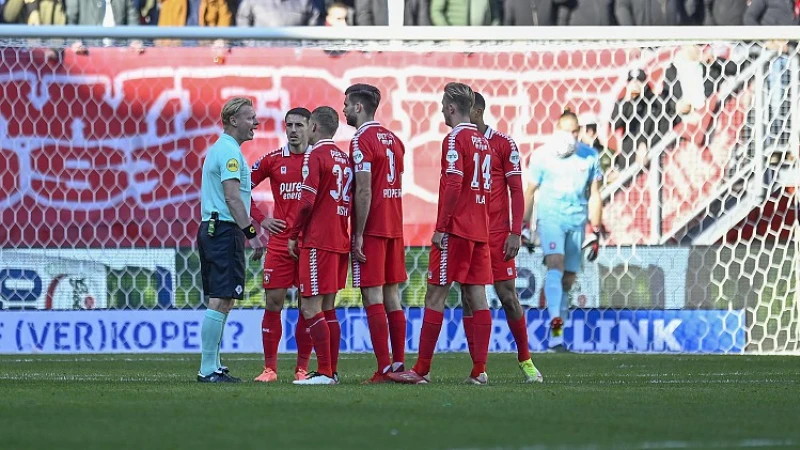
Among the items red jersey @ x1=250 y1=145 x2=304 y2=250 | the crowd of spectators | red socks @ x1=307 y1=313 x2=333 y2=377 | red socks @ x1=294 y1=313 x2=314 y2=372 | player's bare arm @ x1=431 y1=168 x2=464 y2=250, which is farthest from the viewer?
the crowd of spectators

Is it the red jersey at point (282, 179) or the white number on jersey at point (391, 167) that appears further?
the red jersey at point (282, 179)

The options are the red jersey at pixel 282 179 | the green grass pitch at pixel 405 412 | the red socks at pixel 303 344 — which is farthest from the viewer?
the red jersey at pixel 282 179

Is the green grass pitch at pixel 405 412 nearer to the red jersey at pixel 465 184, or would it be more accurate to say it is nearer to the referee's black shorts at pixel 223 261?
the referee's black shorts at pixel 223 261

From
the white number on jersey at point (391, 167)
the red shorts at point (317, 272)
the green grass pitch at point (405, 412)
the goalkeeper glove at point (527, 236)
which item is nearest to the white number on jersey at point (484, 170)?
the white number on jersey at point (391, 167)

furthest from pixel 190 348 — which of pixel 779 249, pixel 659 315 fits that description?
pixel 779 249

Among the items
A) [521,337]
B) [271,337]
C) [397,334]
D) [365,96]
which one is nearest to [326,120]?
[365,96]

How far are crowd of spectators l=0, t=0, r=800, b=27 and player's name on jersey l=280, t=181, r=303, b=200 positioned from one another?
4.58m

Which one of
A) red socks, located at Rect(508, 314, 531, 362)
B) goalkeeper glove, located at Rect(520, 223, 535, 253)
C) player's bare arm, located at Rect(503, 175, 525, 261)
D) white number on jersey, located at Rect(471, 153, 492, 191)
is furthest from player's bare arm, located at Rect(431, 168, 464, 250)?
goalkeeper glove, located at Rect(520, 223, 535, 253)

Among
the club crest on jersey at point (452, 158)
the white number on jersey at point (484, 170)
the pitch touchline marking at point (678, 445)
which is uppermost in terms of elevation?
the club crest on jersey at point (452, 158)

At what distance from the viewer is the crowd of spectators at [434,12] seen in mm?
13523

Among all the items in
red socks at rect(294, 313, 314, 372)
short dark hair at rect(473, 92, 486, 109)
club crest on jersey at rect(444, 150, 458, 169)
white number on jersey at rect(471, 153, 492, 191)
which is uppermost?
short dark hair at rect(473, 92, 486, 109)

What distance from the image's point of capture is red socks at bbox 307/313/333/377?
8188mm

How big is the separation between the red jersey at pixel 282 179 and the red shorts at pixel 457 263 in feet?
3.98

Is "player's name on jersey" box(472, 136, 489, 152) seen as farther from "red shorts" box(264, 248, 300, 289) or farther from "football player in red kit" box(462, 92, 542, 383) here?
"red shorts" box(264, 248, 300, 289)
